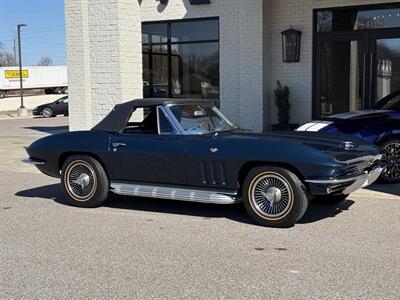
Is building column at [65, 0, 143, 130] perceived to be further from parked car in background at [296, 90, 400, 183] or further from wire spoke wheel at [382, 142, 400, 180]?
wire spoke wheel at [382, 142, 400, 180]

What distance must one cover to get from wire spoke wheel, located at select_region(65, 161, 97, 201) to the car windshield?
138cm

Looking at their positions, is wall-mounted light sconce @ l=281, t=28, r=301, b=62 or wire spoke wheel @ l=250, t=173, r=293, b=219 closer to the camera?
wire spoke wheel @ l=250, t=173, r=293, b=219

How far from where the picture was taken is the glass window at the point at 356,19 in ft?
42.7

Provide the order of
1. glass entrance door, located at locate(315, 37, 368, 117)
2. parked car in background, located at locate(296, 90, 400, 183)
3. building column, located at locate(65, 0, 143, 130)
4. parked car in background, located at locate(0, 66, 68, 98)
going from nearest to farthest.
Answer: parked car in background, located at locate(296, 90, 400, 183), building column, located at locate(65, 0, 143, 130), glass entrance door, located at locate(315, 37, 368, 117), parked car in background, located at locate(0, 66, 68, 98)

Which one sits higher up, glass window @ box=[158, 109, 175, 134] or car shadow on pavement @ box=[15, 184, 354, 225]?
glass window @ box=[158, 109, 175, 134]

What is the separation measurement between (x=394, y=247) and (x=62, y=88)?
191 feet

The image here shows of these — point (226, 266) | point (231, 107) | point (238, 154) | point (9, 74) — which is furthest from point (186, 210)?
point (9, 74)

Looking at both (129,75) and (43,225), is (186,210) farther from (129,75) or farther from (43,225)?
(129,75)

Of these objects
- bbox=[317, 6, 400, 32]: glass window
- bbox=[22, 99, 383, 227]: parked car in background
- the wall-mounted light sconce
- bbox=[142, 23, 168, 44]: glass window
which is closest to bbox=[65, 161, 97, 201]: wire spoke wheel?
bbox=[22, 99, 383, 227]: parked car in background

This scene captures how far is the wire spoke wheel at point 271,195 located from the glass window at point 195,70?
8.97 m

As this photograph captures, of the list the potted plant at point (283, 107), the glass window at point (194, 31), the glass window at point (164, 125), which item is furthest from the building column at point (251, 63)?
the glass window at point (164, 125)

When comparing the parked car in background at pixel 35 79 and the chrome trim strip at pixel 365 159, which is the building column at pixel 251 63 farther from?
the parked car in background at pixel 35 79

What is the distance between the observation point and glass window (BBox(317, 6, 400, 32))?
13008 millimetres

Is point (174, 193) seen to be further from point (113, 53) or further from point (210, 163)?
point (113, 53)
